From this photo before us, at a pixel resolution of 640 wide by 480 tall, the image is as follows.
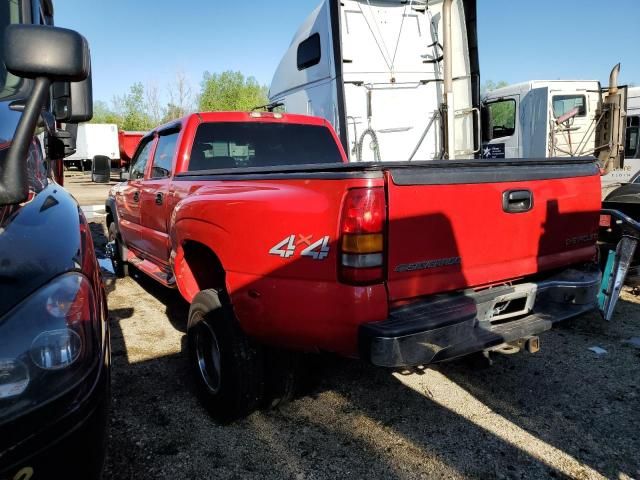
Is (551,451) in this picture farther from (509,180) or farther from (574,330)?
(574,330)

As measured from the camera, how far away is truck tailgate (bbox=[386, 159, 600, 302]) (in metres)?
2.14

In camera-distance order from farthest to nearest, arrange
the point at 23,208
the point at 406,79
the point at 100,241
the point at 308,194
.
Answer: the point at 100,241, the point at 406,79, the point at 308,194, the point at 23,208

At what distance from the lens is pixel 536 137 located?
34.5 feet

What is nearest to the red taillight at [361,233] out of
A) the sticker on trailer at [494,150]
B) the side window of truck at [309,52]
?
the side window of truck at [309,52]

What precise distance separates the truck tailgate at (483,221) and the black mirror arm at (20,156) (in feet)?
4.38

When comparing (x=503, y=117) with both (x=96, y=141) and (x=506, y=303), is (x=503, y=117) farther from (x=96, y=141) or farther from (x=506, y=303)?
(x=96, y=141)

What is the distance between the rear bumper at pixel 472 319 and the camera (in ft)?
6.52

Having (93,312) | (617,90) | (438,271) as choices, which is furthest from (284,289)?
(617,90)

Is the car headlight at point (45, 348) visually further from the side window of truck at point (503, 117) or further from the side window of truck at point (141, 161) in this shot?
the side window of truck at point (503, 117)

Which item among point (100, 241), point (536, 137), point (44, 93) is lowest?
point (100, 241)

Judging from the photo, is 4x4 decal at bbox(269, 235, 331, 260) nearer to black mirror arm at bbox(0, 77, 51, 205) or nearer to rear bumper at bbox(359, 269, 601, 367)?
rear bumper at bbox(359, 269, 601, 367)

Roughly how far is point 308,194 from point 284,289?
452 millimetres

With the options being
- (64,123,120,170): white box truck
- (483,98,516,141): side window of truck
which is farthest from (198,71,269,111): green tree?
(483,98,516,141): side window of truck

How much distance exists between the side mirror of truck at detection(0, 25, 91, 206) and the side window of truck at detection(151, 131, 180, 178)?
2306 millimetres
